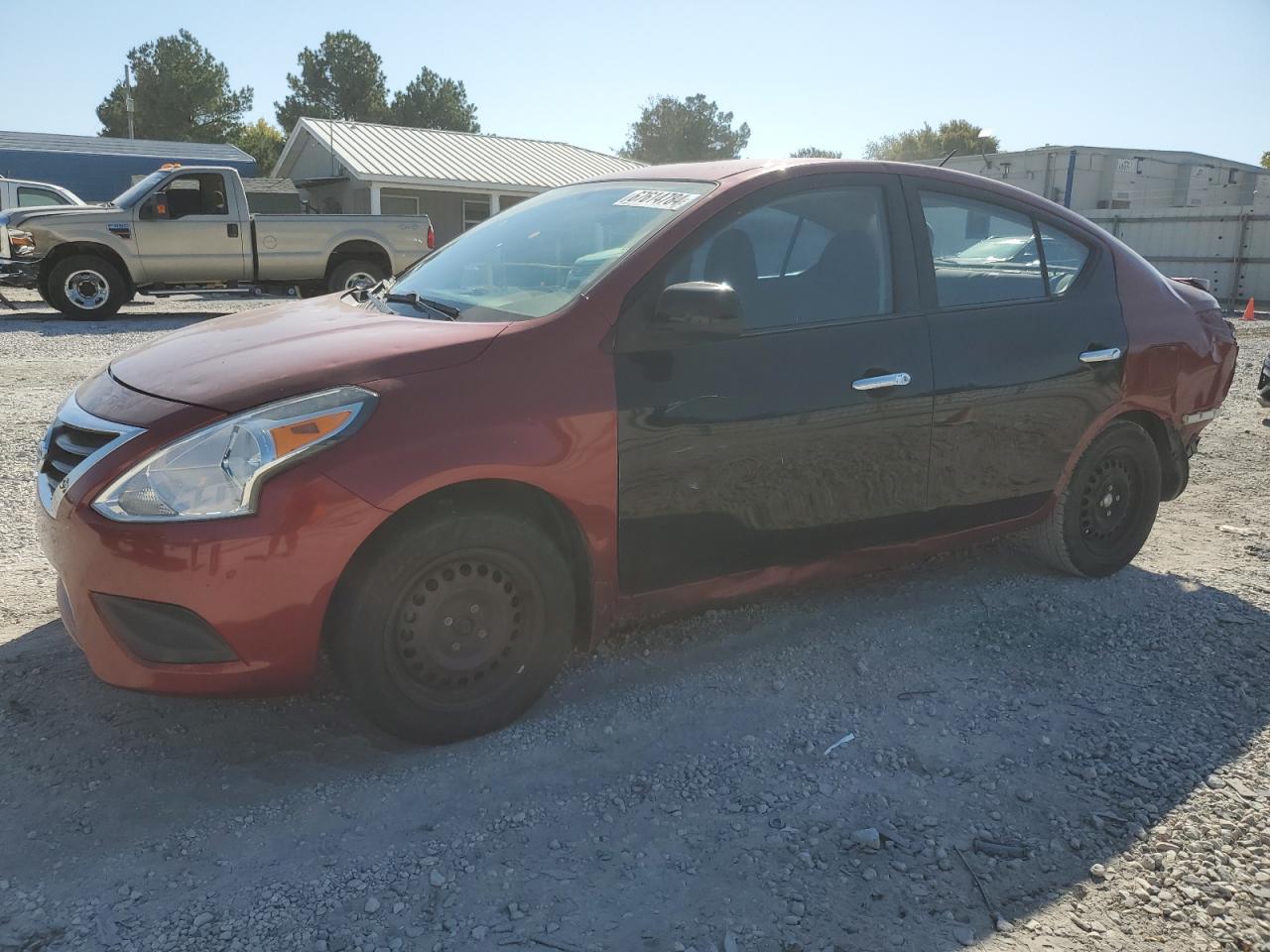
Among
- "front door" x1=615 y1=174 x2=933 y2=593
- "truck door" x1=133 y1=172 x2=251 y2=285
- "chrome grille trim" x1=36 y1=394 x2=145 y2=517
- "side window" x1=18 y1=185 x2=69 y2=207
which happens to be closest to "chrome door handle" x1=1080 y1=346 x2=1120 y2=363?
"front door" x1=615 y1=174 x2=933 y2=593

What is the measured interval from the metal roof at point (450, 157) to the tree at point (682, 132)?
50.9m

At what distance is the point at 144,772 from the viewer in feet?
9.45

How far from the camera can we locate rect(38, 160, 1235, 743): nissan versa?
2.67 meters

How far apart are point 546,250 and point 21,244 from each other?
12.6 meters

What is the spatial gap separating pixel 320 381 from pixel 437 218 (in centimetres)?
3127

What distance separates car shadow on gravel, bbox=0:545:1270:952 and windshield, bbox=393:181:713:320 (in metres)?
1.35

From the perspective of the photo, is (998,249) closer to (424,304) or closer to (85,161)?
(424,304)

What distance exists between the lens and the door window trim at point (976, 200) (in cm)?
379

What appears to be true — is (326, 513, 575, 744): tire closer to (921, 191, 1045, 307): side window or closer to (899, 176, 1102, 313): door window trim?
(899, 176, 1102, 313): door window trim

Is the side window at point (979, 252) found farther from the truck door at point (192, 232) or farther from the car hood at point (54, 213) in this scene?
the car hood at point (54, 213)

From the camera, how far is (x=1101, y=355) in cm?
416

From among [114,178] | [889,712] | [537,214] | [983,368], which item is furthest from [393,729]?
[114,178]

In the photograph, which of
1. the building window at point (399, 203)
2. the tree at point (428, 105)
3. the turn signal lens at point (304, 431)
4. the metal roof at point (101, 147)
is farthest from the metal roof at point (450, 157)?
the tree at point (428, 105)

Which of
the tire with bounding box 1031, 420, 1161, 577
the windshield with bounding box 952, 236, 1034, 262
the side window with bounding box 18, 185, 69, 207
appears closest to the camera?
the windshield with bounding box 952, 236, 1034, 262
